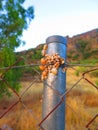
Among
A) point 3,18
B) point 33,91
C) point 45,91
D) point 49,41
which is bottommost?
point 33,91

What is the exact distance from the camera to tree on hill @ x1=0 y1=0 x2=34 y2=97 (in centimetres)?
838

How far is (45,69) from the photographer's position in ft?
4.10

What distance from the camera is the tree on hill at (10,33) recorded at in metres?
8.38

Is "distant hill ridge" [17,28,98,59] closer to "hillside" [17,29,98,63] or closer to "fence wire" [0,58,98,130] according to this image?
"hillside" [17,29,98,63]

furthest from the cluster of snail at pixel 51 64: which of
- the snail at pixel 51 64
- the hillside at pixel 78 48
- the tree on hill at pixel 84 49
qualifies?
the tree on hill at pixel 84 49

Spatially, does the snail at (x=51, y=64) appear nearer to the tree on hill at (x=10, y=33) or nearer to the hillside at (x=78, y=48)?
the tree on hill at (x=10, y=33)

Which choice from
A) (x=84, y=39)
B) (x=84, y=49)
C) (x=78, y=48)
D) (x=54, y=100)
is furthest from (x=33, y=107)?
(x=84, y=39)

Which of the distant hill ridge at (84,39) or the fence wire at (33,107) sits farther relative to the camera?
the distant hill ridge at (84,39)

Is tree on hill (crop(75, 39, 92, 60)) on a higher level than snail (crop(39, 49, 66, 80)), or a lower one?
lower

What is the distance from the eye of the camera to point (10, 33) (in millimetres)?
9094

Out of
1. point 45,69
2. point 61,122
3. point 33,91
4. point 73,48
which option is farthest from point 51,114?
point 73,48

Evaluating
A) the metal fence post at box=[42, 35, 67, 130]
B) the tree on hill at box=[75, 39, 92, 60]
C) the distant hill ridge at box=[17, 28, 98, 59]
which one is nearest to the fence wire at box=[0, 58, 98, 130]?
the metal fence post at box=[42, 35, 67, 130]

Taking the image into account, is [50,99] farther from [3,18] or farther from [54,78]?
[3,18]

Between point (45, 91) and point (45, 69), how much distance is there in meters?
0.09
